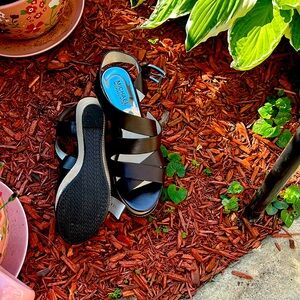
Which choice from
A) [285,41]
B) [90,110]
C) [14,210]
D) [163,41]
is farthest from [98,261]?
[285,41]

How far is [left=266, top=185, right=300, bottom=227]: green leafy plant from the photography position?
1.85 metres

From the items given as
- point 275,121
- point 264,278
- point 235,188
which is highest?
point 275,121

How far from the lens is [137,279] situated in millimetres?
1756

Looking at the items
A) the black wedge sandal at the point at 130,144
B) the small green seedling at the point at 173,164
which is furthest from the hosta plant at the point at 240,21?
the small green seedling at the point at 173,164


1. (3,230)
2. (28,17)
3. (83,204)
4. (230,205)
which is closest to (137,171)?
(83,204)

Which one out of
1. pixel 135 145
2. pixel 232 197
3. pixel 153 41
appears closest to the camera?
pixel 135 145

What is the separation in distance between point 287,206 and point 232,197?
162mm

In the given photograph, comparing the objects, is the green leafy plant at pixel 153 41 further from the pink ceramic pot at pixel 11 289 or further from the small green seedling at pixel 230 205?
the pink ceramic pot at pixel 11 289

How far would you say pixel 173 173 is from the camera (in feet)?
6.20

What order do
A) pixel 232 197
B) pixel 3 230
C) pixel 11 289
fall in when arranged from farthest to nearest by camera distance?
1. pixel 232 197
2. pixel 3 230
3. pixel 11 289

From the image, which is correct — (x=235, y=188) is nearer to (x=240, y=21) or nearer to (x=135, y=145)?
(x=135, y=145)

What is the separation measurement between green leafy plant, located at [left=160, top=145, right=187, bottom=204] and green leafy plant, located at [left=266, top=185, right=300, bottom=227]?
0.26m

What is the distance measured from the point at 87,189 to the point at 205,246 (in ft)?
1.23

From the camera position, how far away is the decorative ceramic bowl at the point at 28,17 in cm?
181
